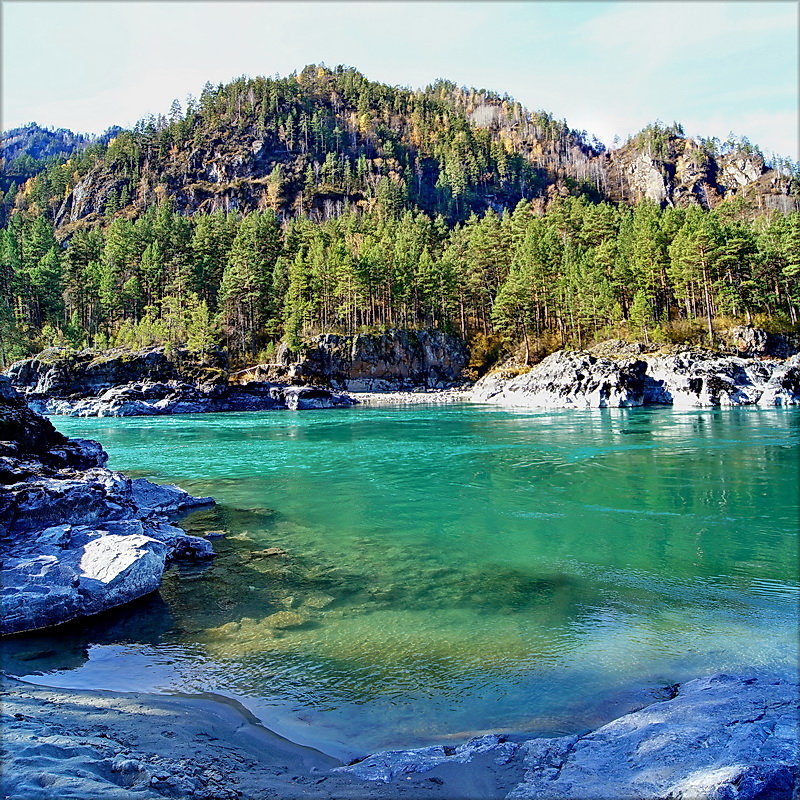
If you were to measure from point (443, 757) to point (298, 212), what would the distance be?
150 metres

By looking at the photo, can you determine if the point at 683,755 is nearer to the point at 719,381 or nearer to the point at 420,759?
the point at 420,759

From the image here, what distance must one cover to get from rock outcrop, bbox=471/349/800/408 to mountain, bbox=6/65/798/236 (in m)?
93.9

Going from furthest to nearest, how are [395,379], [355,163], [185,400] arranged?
[355,163]
[395,379]
[185,400]

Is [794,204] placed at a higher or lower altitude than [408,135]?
lower

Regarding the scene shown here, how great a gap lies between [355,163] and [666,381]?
130320mm

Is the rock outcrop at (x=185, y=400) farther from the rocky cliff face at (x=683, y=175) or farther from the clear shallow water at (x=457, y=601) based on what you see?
the rocky cliff face at (x=683, y=175)

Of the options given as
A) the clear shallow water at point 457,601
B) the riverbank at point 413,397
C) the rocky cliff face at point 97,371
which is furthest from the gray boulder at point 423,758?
the rocky cliff face at point 97,371

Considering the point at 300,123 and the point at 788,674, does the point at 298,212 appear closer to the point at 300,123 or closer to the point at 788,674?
the point at 300,123

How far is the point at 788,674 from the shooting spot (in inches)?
292

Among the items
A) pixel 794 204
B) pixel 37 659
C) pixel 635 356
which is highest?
pixel 794 204

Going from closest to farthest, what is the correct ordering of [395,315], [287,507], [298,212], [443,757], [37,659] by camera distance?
[443,757]
[37,659]
[287,507]
[395,315]
[298,212]

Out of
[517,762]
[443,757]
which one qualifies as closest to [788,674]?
[517,762]

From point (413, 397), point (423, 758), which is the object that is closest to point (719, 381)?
point (413, 397)

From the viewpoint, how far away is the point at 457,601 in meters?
10.4
